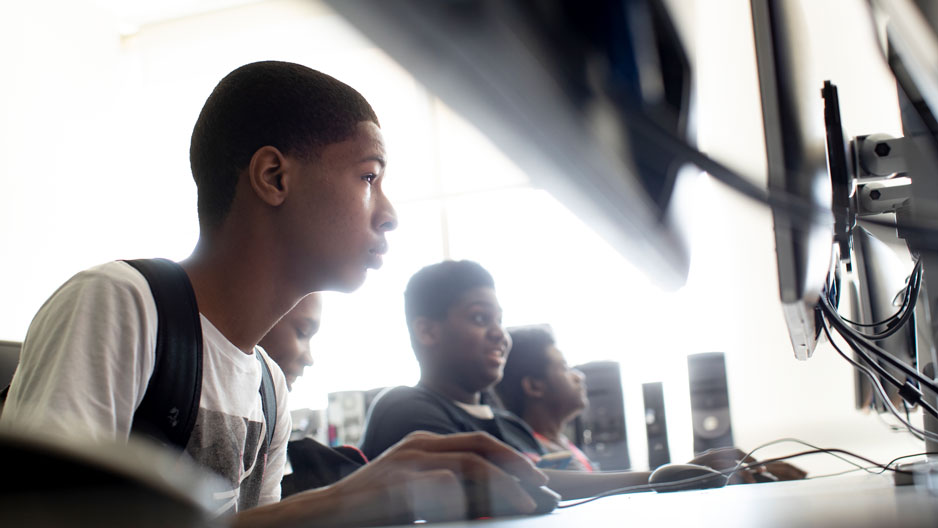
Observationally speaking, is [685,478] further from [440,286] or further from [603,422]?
[603,422]

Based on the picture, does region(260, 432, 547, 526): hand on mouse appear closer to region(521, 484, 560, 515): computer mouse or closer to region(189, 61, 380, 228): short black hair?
region(521, 484, 560, 515): computer mouse

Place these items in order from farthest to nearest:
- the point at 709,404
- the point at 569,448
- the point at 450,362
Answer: the point at 569,448 → the point at 709,404 → the point at 450,362

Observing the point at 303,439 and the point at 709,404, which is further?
the point at 709,404

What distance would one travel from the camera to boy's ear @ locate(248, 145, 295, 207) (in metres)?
0.62

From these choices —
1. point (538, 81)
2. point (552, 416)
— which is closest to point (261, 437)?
point (538, 81)

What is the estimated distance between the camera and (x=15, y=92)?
2.54 metres

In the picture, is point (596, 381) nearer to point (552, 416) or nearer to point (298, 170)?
point (552, 416)

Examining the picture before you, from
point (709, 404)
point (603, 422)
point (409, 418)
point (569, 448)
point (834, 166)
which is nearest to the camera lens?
point (834, 166)

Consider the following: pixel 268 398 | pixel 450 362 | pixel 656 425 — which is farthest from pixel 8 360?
pixel 656 425

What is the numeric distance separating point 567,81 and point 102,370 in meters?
0.47

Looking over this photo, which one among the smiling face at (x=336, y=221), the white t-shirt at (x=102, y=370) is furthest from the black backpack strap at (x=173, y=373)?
the smiling face at (x=336, y=221)

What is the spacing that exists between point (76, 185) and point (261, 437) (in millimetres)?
2567

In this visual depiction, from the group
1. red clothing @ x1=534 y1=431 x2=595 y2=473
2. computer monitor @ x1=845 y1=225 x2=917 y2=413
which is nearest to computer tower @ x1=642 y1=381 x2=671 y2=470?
red clothing @ x1=534 y1=431 x2=595 y2=473

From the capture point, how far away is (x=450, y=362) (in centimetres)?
145
